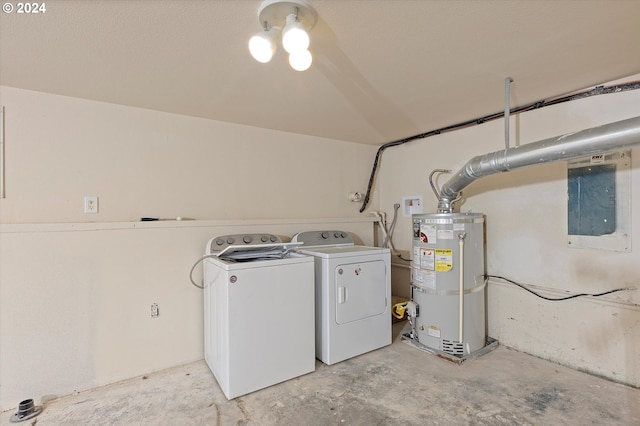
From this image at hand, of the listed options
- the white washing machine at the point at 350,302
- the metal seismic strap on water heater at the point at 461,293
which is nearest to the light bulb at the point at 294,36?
the white washing machine at the point at 350,302

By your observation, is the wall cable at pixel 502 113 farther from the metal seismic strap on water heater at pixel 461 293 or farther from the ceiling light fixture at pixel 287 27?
the ceiling light fixture at pixel 287 27

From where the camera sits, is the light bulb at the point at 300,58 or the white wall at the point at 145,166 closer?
the light bulb at the point at 300,58

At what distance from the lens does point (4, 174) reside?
1.97 meters

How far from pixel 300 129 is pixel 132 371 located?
101 inches

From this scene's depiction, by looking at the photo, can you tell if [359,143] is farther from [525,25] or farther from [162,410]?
[162,410]

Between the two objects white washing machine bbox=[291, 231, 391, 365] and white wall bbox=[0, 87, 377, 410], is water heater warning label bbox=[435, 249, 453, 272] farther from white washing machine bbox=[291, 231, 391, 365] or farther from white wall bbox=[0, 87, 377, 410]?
white wall bbox=[0, 87, 377, 410]

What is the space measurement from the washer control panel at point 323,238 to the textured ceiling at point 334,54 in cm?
117

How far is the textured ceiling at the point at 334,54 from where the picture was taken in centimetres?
132

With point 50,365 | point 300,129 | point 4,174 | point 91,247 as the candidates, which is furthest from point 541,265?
point 4,174

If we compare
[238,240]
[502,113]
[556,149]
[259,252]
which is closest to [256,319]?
[259,252]

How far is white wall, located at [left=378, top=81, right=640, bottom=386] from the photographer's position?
2.01m

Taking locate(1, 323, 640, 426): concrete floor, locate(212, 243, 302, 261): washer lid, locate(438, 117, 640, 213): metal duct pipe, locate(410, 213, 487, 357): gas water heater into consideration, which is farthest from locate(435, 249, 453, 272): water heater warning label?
locate(212, 243, 302, 261): washer lid

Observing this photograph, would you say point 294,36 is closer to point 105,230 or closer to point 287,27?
point 287,27

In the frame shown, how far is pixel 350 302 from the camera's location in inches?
96.7
